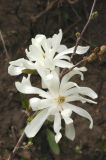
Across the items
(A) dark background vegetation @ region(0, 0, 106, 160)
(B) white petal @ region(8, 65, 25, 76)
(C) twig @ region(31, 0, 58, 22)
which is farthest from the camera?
(C) twig @ region(31, 0, 58, 22)

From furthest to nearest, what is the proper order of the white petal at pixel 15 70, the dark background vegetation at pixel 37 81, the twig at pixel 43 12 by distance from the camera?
the twig at pixel 43 12, the dark background vegetation at pixel 37 81, the white petal at pixel 15 70

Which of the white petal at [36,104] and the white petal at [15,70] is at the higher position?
the white petal at [15,70]

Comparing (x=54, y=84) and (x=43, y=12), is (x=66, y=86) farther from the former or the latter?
(x=43, y=12)

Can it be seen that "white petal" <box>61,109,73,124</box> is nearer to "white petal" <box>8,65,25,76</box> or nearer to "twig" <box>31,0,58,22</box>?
"white petal" <box>8,65,25,76</box>

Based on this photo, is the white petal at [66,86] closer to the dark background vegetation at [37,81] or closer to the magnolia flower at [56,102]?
the magnolia flower at [56,102]

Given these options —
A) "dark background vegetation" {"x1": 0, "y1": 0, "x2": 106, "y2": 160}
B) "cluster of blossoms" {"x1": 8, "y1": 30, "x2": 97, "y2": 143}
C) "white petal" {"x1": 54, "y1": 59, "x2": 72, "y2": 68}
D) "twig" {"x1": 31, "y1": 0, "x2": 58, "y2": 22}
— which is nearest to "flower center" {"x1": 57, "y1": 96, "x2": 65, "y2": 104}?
"cluster of blossoms" {"x1": 8, "y1": 30, "x2": 97, "y2": 143}

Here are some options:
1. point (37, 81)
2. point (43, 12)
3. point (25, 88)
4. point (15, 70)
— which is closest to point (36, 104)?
point (25, 88)

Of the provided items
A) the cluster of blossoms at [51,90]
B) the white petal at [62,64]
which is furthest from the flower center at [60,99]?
the white petal at [62,64]
